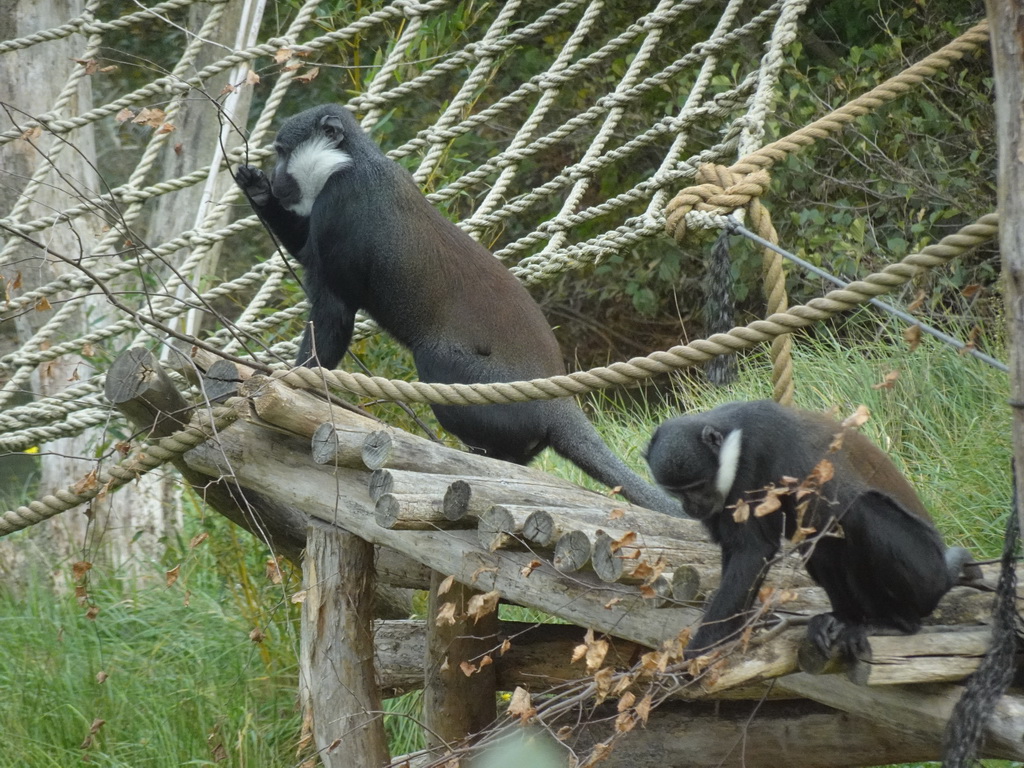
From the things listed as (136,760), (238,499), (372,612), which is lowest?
(136,760)

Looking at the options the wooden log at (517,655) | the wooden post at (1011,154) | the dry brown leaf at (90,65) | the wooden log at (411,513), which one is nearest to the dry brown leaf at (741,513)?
the wooden post at (1011,154)

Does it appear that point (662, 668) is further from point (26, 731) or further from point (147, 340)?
point (26, 731)

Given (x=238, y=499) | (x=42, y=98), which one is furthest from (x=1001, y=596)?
(x=42, y=98)

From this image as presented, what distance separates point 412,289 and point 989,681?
2.90 meters

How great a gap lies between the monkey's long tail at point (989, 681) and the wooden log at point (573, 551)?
967mm

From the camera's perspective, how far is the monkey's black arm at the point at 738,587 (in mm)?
2947

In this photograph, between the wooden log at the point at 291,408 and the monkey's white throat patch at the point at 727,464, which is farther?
the wooden log at the point at 291,408

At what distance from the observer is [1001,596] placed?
2.70 meters

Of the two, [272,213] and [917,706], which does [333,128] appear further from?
[917,706]

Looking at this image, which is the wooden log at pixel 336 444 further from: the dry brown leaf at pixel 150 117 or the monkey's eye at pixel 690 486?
the dry brown leaf at pixel 150 117

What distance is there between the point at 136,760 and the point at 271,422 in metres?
2.64

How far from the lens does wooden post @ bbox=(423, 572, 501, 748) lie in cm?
403

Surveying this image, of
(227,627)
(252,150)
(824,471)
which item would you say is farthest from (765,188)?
(227,627)

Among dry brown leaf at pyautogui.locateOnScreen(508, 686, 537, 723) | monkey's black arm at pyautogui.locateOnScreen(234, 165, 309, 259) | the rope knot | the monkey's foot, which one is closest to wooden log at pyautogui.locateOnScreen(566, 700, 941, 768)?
dry brown leaf at pyautogui.locateOnScreen(508, 686, 537, 723)
